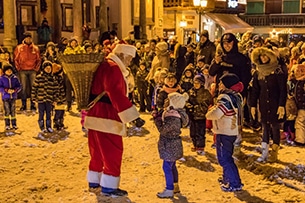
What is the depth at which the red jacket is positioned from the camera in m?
13.6

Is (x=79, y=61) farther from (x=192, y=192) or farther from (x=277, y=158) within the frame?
(x=277, y=158)

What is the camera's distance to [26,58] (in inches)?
536

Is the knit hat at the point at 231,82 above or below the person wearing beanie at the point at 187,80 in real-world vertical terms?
above

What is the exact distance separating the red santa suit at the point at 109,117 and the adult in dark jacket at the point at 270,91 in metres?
2.63

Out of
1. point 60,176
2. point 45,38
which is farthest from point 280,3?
point 60,176

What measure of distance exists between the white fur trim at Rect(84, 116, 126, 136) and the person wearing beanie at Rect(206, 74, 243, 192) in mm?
1250

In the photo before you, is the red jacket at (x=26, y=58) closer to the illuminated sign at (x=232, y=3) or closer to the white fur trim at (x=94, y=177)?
the white fur trim at (x=94, y=177)

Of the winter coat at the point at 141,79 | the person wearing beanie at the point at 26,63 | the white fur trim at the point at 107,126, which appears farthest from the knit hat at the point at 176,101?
the person wearing beanie at the point at 26,63

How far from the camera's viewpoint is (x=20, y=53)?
44.7 ft

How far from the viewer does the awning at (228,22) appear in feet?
106

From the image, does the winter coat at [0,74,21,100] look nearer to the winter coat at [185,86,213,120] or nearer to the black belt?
the winter coat at [185,86,213,120]

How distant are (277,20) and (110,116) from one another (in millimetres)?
38438

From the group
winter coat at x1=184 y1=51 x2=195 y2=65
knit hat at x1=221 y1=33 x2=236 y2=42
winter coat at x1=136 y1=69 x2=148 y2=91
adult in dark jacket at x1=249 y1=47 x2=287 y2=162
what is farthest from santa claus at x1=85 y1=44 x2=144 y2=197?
winter coat at x1=184 y1=51 x2=195 y2=65

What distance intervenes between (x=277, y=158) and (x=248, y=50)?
13.9 ft
